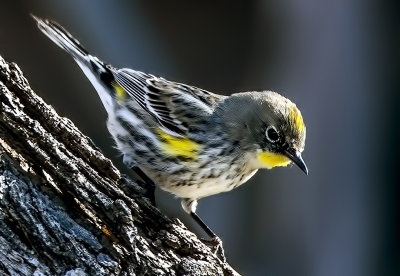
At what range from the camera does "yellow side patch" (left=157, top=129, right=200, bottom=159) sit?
4305 mm

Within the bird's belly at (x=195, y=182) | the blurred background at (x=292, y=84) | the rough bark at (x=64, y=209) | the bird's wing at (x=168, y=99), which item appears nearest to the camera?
the rough bark at (x=64, y=209)

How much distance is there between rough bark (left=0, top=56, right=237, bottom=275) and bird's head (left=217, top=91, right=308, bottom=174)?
1.00 metres

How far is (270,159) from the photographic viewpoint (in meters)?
4.50

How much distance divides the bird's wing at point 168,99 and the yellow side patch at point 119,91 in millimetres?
20

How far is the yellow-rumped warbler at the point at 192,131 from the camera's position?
430 centimetres

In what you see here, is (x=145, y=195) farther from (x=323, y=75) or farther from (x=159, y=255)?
(x=323, y=75)

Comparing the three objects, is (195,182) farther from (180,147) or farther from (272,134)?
(272,134)

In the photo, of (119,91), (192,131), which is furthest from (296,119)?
(119,91)

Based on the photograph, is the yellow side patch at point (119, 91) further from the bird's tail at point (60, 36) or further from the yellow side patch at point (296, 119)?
the yellow side patch at point (296, 119)

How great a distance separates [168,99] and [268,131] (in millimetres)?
554

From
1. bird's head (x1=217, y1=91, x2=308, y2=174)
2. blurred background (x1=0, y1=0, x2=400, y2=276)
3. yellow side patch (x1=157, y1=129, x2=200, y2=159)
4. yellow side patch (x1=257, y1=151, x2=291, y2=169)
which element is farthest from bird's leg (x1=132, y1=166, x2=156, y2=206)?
blurred background (x1=0, y1=0, x2=400, y2=276)

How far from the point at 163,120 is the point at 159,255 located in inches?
46.6

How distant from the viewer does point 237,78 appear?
8328mm

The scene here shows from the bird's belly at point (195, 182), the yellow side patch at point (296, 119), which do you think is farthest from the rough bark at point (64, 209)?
the yellow side patch at point (296, 119)
